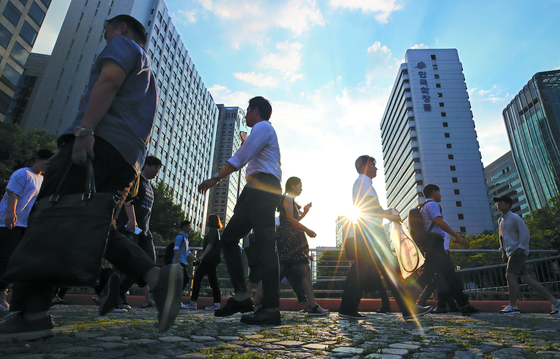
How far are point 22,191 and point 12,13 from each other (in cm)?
4083

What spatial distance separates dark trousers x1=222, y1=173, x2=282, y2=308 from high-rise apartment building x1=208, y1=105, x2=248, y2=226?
103m

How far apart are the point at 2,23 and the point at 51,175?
4210 centimetres

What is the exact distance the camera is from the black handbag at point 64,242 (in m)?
1.46

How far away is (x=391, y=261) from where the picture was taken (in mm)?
3930

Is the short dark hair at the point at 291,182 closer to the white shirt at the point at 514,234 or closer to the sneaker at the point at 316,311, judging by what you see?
the sneaker at the point at 316,311

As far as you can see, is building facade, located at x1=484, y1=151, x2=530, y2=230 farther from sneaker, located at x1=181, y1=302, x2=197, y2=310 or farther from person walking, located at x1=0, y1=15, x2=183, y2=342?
person walking, located at x1=0, y1=15, x2=183, y2=342

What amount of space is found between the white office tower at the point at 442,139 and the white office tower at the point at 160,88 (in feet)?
164

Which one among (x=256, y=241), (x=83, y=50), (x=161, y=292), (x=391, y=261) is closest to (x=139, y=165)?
(x=161, y=292)

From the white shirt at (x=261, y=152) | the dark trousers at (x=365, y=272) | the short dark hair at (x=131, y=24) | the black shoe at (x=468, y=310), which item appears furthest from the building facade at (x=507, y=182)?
the short dark hair at (x=131, y=24)

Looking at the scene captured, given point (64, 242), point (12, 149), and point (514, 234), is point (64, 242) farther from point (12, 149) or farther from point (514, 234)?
point (12, 149)

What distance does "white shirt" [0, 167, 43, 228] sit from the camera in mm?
3924

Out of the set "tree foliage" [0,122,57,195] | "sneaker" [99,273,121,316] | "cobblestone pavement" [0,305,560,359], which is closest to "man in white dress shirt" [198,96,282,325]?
"cobblestone pavement" [0,305,560,359]

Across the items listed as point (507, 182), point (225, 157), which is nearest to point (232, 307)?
point (225, 157)

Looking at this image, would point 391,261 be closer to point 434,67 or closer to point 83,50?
point 83,50
